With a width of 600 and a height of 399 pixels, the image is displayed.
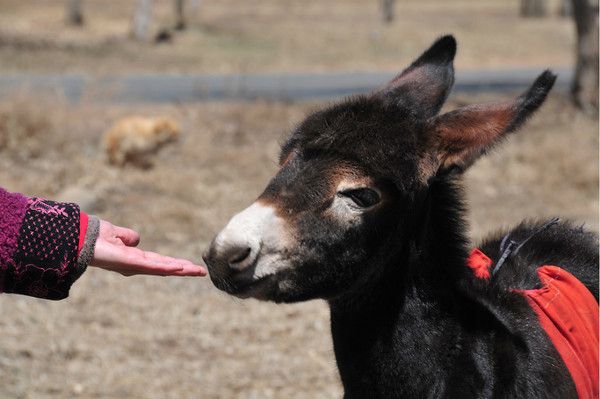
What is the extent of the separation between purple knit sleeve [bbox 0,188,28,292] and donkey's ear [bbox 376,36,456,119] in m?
1.29

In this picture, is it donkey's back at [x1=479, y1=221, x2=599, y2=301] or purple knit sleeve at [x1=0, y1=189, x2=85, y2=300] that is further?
donkey's back at [x1=479, y1=221, x2=599, y2=301]

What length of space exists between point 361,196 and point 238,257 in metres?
0.45

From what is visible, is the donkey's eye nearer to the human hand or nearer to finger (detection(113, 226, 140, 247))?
the human hand

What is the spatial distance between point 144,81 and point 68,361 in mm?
15120

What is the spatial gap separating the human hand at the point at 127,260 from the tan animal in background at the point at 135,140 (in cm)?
684

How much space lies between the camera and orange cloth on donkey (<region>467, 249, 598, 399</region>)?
10.6ft

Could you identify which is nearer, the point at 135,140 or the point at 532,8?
the point at 135,140

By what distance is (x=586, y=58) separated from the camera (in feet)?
43.0

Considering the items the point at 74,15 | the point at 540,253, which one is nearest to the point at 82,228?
the point at 540,253

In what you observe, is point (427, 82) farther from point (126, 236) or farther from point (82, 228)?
point (82, 228)

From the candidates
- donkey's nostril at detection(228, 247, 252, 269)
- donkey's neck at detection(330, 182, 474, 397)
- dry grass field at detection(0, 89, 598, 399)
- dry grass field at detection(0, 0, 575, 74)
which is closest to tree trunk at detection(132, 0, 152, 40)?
dry grass field at detection(0, 0, 575, 74)

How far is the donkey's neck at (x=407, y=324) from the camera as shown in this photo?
305 centimetres

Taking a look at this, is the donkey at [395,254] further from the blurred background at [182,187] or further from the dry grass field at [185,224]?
the dry grass field at [185,224]

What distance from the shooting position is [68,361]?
544 cm
